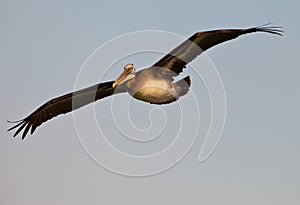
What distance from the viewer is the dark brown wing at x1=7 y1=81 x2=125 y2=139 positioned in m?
14.4

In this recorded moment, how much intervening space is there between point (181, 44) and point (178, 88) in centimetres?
123

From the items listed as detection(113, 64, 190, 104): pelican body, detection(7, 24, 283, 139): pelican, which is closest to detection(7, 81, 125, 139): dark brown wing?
detection(7, 24, 283, 139): pelican

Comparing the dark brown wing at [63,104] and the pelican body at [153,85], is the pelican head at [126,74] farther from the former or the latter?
the dark brown wing at [63,104]

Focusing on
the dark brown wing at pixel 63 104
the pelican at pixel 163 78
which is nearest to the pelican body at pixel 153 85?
the pelican at pixel 163 78

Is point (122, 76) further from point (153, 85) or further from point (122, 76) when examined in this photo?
point (153, 85)

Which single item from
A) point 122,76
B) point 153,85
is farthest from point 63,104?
point 153,85

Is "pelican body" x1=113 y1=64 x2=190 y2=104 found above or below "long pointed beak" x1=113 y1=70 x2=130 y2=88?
below

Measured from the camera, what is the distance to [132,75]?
13.5m

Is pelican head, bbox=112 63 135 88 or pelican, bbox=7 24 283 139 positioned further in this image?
pelican head, bbox=112 63 135 88

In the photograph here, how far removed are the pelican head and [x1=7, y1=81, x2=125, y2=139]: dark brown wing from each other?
591mm

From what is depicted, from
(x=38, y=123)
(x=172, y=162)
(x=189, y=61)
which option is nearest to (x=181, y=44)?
(x=189, y=61)

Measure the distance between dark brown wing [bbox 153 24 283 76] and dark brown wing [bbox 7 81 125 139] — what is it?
5.52ft

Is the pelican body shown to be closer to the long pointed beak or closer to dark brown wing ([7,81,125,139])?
the long pointed beak

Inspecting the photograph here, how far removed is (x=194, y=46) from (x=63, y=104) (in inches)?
146
